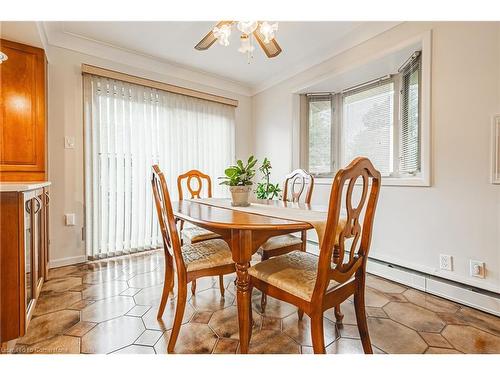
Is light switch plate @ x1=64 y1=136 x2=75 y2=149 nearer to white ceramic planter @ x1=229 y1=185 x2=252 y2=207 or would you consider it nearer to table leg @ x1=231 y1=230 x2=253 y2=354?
white ceramic planter @ x1=229 y1=185 x2=252 y2=207

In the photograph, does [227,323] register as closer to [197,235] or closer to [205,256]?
[205,256]

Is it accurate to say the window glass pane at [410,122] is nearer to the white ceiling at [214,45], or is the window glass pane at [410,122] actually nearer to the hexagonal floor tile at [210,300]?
the white ceiling at [214,45]

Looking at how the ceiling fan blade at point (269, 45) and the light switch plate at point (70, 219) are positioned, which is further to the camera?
the light switch plate at point (70, 219)

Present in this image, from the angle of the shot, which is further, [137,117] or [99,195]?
[137,117]

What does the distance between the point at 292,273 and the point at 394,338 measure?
2.61ft

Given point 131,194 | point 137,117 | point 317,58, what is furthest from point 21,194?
point 317,58

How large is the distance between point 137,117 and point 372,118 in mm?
2747

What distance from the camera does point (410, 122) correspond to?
2.42 meters

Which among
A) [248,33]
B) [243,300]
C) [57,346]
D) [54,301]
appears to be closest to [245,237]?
[243,300]

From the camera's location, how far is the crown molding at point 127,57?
246 cm

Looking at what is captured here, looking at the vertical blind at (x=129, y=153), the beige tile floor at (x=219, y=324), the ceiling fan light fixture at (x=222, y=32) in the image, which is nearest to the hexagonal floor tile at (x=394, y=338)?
the beige tile floor at (x=219, y=324)

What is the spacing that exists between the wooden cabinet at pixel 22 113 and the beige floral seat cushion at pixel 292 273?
7.12 ft

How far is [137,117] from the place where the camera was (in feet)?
9.75
